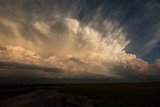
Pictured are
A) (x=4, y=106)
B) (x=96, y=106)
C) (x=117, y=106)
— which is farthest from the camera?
(x=4, y=106)

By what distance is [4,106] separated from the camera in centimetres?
4528

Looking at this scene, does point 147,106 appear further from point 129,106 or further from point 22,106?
point 22,106

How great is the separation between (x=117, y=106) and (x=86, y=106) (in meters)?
5.83

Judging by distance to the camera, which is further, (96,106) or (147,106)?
(147,106)

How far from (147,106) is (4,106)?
28.6 metres

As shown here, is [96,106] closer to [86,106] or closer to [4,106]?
[86,106]

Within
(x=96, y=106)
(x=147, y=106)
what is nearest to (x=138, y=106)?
(x=147, y=106)

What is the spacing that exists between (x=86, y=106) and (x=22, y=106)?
13215 millimetres

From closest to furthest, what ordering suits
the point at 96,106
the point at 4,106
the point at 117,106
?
the point at 96,106 → the point at 117,106 → the point at 4,106

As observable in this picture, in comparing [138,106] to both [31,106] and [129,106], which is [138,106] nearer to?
[129,106]

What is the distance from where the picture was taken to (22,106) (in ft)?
150

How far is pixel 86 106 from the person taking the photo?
42719 millimetres

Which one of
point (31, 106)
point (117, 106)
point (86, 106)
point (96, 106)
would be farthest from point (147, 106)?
point (96, 106)

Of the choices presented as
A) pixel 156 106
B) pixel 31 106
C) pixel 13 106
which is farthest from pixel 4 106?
pixel 156 106
